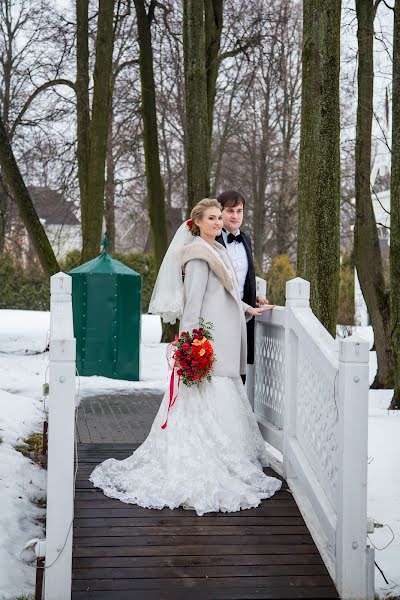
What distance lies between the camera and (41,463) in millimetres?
7355

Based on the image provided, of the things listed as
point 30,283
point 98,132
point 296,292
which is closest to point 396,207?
point 296,292

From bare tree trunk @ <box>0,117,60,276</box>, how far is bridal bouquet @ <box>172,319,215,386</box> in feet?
35.4

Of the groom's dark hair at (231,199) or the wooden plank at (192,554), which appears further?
the groom's dark hair at (231,199)

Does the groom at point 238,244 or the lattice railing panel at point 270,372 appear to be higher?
the groom at point 238,244

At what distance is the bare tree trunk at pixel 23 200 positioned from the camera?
15.9m

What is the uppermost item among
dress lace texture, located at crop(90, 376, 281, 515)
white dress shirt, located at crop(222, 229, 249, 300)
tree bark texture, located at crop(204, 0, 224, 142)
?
tree bark texture, located at crop(204, 0, 224, 142)

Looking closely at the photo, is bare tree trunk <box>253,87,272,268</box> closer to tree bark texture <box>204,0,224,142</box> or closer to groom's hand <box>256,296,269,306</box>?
tree bark texture <box>204,0,224,142</box>

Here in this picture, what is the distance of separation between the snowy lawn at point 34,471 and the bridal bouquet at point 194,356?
1.41m

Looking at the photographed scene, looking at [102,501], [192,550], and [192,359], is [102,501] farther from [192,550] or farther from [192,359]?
[192,359]

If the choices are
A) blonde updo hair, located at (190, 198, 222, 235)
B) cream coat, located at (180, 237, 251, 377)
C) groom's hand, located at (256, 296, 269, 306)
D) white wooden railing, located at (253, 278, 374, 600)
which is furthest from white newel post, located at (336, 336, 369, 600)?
groom's hand, located at (256, 296, 269, 306)

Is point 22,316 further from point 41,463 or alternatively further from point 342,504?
point 342,504

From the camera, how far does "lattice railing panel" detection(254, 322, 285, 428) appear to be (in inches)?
251

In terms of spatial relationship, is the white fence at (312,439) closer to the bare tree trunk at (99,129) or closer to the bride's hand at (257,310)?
the bride's hand at (257,310)

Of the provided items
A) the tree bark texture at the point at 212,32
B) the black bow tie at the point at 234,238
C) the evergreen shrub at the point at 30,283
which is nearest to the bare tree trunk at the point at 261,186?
the evergreen shrub at the point at 30,283
